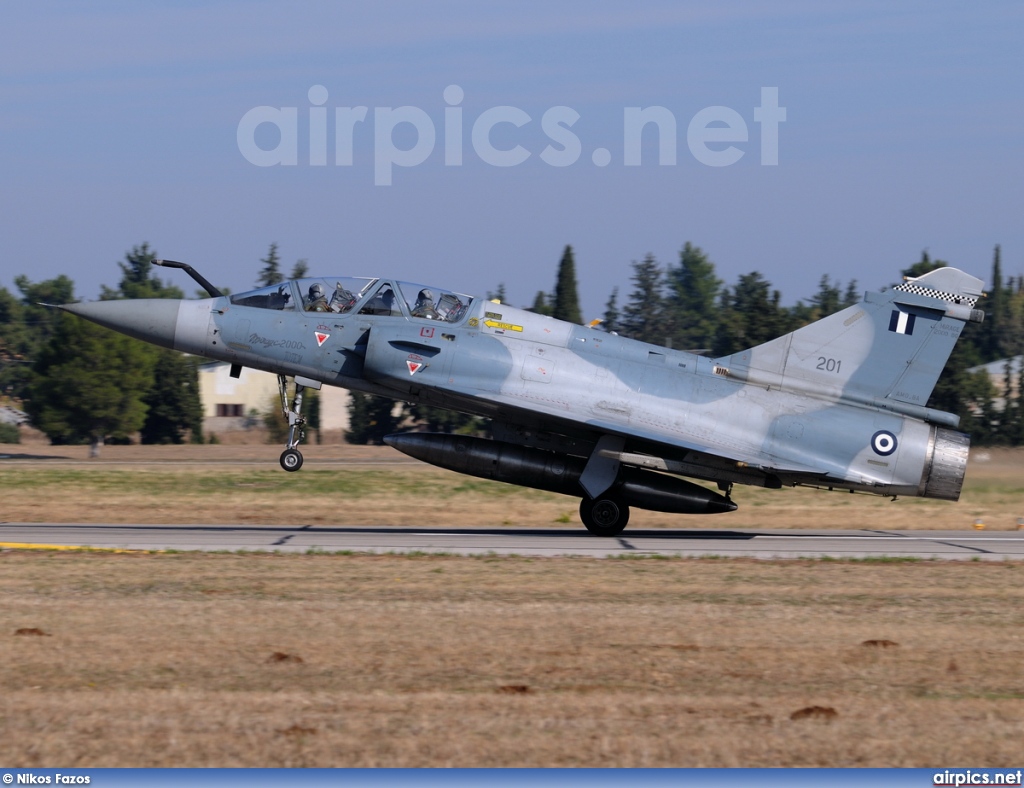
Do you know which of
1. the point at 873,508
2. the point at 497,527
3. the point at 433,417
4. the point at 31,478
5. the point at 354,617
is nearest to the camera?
the point at 354,617

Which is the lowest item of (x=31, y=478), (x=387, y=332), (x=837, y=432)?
(x=31, y=478)

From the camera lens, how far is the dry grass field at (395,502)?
2150 centimetres

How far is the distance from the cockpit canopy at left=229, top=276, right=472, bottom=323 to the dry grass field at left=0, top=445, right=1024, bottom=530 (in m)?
5.13

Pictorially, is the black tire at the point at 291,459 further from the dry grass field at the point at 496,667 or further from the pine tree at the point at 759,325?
the pine tree at the point at 759,325

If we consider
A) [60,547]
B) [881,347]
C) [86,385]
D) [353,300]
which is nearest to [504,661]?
[60,547]

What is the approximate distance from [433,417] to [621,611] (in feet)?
154

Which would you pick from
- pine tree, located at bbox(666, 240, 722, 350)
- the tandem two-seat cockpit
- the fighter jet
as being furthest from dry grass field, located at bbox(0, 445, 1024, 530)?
pine tree, located at bbox(666, 240, 722, 350)

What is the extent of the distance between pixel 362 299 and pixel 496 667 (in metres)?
9.46

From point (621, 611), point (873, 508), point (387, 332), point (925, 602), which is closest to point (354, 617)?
point (621, 611)

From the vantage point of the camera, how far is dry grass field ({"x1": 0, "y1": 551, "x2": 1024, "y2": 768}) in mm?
6742

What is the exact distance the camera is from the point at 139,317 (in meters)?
17.4

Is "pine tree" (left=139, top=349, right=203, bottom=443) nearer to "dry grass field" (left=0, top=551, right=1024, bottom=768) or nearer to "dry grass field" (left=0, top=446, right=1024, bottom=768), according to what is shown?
"dry grass field" (left=0, top=446, right=1024, bottom=768)

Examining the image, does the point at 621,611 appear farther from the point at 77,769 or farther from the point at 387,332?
the point at 387,332

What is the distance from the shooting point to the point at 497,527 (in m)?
20.4
